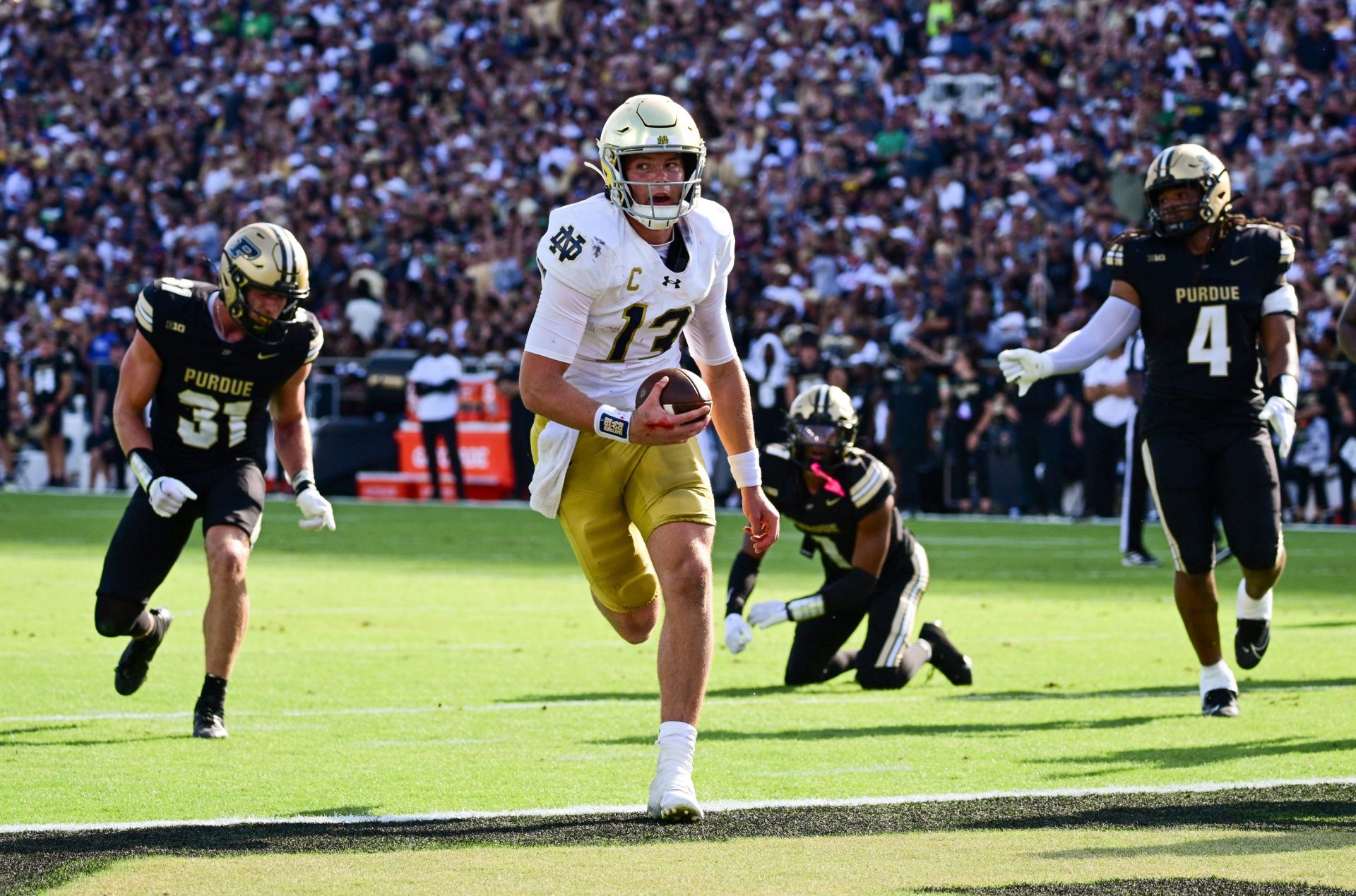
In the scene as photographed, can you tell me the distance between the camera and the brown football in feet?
16.4

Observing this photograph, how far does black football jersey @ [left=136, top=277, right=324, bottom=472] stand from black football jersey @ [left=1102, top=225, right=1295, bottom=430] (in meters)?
3.00

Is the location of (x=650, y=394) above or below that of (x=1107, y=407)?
above

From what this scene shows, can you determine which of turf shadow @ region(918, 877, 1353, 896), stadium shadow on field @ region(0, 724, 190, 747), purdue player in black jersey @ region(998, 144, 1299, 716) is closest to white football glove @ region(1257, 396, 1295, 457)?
purdue player in black jersey @ region(998, 144, 1299, 716)

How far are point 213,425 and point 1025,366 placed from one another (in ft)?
9.24

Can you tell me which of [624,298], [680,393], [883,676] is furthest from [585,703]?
[680,393]

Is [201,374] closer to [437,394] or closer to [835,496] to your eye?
[835,496]

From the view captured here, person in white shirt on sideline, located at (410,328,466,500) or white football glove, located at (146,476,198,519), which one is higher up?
white football glove, located at (146,476,198,519)

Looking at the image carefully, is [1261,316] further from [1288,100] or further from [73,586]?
[1288,100]

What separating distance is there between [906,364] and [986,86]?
17.2ft

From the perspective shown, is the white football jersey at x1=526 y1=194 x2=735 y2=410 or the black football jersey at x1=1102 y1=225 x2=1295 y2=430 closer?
the white football jersey at x1=526 y1=194 x2=735 y2=410

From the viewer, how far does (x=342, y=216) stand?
1057 inches

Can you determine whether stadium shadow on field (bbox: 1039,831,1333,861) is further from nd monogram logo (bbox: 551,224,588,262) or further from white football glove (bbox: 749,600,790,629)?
white football glove (bbox: 749,600,790,629)

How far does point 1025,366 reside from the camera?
6.58m

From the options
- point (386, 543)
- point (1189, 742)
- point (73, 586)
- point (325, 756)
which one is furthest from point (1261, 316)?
point (386, 543)
